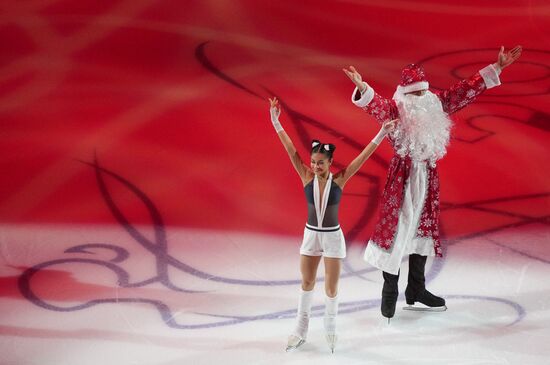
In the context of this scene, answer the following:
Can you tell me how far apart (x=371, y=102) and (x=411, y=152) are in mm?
355

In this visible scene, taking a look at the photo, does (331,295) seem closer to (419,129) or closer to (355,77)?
(419,129)

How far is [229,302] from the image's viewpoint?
173 inches

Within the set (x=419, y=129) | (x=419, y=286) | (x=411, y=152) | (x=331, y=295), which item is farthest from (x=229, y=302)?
(x=419, y=129)

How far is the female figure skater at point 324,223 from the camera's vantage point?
3715mm

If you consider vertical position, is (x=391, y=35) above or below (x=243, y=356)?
above

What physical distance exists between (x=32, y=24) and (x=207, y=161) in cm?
270

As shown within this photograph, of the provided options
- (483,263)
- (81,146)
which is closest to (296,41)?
(81,146)

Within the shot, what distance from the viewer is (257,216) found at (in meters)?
5.56

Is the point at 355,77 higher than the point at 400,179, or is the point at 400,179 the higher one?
the point at 355,77

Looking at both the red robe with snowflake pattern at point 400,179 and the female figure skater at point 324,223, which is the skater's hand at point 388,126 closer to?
the female figure skater at point 324,223

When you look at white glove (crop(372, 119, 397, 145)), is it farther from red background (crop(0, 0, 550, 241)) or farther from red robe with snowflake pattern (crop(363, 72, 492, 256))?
red background (crop(0, 0, 550, 241))

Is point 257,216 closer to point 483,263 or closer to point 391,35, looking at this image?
point 483,263

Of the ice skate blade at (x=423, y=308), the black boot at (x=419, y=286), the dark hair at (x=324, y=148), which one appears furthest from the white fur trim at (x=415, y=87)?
the ice skate blade at (x=423, y=308)

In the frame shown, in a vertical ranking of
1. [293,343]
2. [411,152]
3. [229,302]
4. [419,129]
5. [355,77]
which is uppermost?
[355,77]
